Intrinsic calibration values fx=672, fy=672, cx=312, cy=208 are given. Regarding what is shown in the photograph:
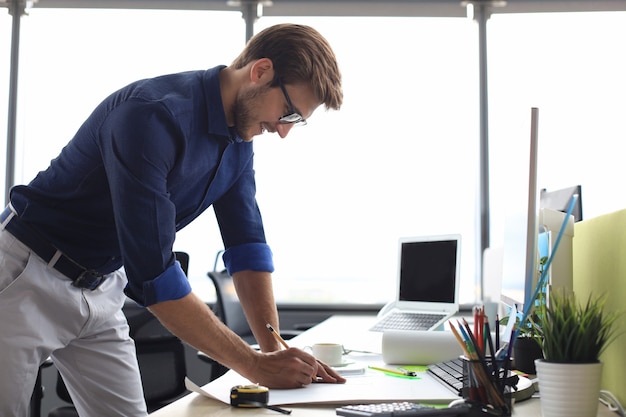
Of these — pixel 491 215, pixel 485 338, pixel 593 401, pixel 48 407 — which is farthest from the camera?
pixel 491 215

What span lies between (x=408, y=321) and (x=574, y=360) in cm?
167

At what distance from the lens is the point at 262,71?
1.63 meters

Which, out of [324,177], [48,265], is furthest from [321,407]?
[324,177]

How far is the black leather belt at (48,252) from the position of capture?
1675mm

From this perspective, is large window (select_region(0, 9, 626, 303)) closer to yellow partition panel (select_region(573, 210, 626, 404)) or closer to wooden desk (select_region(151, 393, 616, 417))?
yellow partition panel (select_region(573, 210, 626, 404))

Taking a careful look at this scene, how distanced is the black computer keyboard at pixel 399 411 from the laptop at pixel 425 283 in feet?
4.47

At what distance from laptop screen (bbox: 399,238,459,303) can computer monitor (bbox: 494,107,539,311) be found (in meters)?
0.93

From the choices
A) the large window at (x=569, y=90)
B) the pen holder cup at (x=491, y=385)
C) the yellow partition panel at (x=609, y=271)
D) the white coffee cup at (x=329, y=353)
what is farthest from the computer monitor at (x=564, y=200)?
the large window at (x=569, y=90)

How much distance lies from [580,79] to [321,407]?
3.86 m

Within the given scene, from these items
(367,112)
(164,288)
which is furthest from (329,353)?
(367,112)

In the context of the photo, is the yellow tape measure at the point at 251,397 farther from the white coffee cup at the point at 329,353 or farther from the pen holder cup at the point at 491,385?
the white coffee cup at the point at 329,353

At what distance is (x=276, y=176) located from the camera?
4.50 meters

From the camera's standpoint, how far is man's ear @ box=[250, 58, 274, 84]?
162 centimetres

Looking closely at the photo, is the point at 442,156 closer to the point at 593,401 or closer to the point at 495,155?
the point at 495,155
